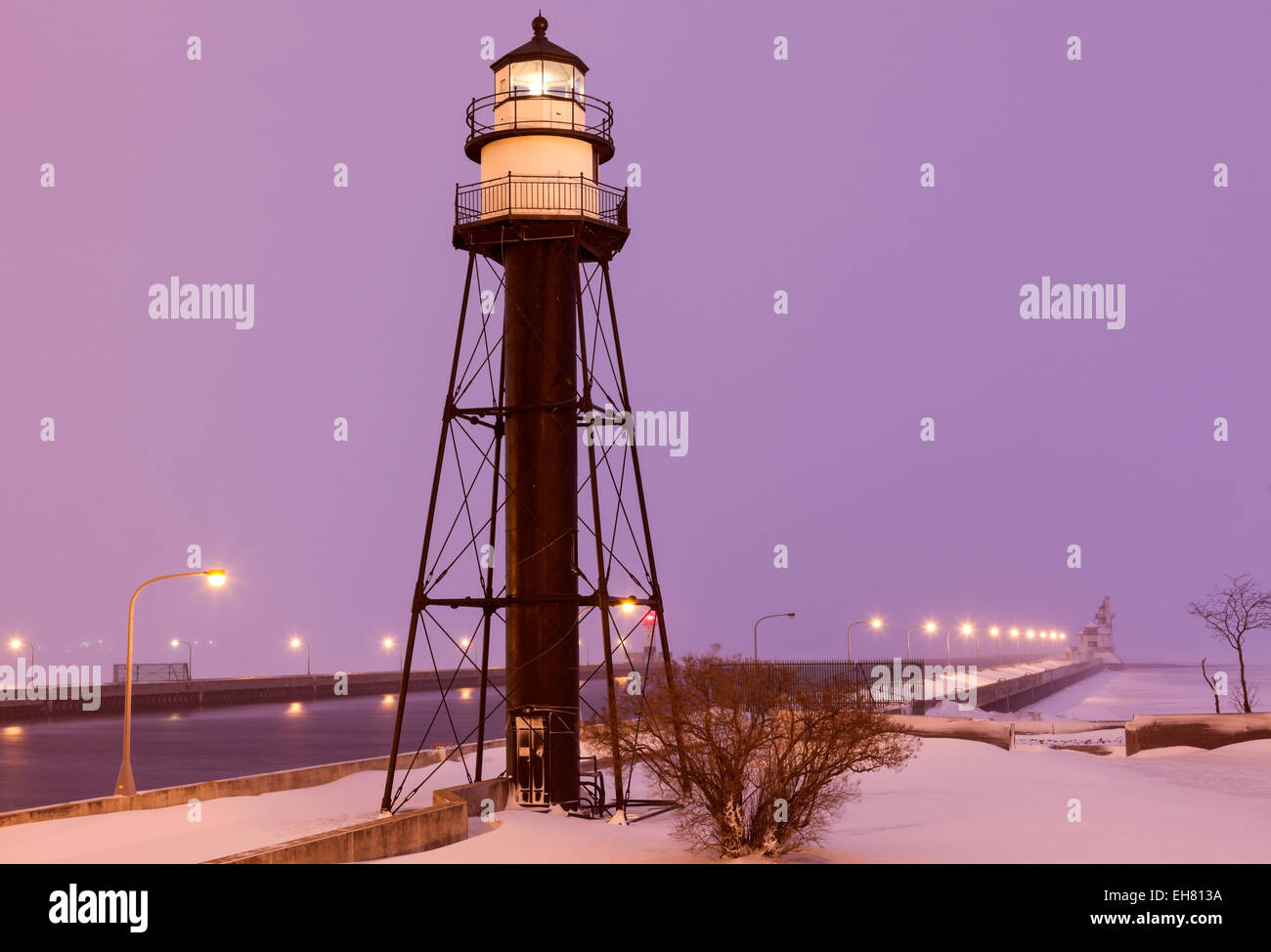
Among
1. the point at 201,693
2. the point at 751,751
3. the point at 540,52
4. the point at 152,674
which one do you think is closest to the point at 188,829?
the point at 751,751

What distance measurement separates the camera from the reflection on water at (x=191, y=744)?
49.7 metres

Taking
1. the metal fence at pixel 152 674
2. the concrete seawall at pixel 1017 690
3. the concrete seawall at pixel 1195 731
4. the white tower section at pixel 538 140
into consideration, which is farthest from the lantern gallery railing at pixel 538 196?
the metal fence at pixel 152 674

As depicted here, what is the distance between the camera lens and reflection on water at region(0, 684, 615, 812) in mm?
49719

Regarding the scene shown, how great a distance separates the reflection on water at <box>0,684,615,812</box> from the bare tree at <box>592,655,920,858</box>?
37.9ft

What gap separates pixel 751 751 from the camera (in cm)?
2456

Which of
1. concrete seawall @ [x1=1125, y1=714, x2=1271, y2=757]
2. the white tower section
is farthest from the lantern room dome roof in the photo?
concrete seawall @ [x1=1125, y1=714, x2=1271, y2=757]

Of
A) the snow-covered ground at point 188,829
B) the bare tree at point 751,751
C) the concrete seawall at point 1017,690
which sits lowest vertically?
the concrete seawall at point 1017,690

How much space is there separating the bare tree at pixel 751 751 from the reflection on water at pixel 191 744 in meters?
11.6

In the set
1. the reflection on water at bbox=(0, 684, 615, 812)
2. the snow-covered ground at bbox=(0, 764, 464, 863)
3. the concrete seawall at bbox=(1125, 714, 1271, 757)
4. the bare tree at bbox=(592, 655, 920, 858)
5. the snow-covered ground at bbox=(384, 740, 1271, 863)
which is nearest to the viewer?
the snow-covered ground at bbox=(0, 764, 464, 863)

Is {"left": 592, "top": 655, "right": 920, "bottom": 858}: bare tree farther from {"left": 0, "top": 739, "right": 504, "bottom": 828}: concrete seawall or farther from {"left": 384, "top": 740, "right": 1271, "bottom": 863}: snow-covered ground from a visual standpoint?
{"left": 0, "top": 739, "right": 504, "bottom": 828}: concrete seawall

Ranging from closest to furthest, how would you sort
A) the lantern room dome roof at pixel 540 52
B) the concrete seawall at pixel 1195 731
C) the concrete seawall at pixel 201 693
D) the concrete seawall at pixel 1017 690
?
the lantern room dome roof at pixel 540 52 < the concrete seawall at pixel 1195 731 < the concrete seawall at pixel 201 693 < the concrete seawall at pixel 1017 690

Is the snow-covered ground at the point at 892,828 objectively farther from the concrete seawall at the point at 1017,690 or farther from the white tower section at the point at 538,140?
A: the concrete seawall at the point at 1017,690

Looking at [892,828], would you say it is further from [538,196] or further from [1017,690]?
[1017,690]
